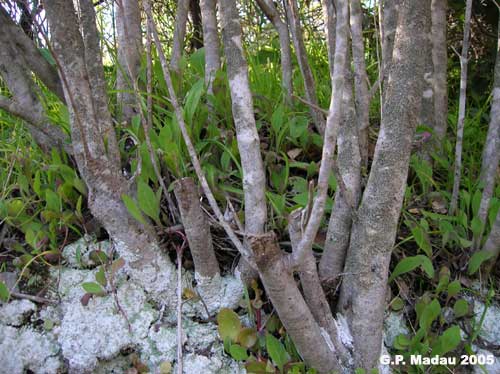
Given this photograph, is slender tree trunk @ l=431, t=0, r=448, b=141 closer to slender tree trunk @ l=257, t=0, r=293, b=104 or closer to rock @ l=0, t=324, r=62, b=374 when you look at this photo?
slender tree trunk @ l=257, t=0, r=293, b=104

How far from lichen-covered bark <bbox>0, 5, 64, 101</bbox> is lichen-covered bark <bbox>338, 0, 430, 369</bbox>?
1103 mm

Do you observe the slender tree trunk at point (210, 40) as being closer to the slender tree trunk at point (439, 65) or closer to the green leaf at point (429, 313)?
the slender tree trunk at point (439, 65)

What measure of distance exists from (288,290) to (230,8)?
72 centimetres

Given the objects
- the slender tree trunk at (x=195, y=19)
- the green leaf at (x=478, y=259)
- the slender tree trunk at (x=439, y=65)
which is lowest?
the green leaf at (x=478, y=259)

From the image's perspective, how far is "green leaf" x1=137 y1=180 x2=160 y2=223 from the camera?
1464mm

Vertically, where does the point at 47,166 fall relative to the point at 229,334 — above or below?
above

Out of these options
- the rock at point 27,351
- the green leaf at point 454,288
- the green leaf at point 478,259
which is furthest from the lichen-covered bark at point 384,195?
the rock at point 27,351

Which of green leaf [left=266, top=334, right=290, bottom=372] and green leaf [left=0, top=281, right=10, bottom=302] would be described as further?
green leaf [left=0, top=281, right=10, bottom=302]

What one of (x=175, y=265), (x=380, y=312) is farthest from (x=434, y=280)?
(x=175, y=265)

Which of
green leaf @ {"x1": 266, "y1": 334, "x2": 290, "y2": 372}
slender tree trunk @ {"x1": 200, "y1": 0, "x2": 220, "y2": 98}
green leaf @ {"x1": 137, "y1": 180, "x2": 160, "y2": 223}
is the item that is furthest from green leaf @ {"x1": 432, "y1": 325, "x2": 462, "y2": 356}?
slender tree trunk @ {"x1": 200, "y1": 0, "x2": 220, "y2": 98}

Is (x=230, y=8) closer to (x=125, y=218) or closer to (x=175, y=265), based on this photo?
(x=125, y=218)

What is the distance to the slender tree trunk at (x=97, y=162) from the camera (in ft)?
4.57

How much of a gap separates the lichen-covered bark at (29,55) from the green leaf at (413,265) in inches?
48.8

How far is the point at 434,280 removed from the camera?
1.62m
